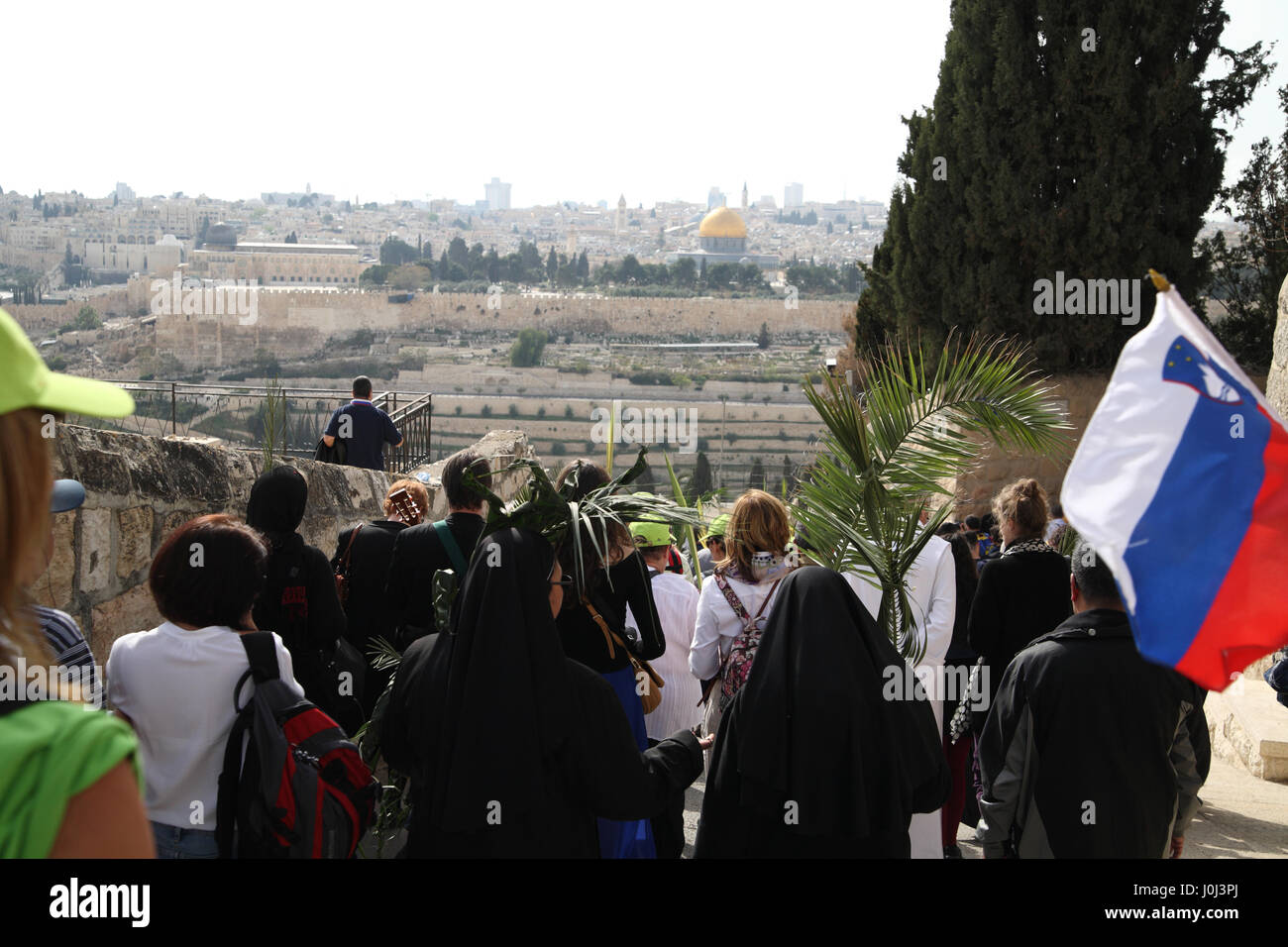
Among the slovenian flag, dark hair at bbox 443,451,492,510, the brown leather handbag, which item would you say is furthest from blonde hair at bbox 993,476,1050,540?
the slovenian flag

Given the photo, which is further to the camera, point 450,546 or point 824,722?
point 450,546

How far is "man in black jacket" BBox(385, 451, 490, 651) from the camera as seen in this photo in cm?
316

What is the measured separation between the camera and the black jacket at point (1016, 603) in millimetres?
3363

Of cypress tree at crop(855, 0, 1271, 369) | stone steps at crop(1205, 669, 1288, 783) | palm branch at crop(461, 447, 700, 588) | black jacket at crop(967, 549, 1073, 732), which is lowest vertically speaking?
stone steps at crop(1205, 669, 1288, 783)

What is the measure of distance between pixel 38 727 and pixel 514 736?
109 cm

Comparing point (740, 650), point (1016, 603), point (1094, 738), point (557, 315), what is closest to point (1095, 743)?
point (1094, 738)

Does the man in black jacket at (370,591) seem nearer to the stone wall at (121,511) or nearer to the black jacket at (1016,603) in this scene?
the stone wall at (121,511)

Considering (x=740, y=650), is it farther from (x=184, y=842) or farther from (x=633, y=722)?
(x=184, y=842)

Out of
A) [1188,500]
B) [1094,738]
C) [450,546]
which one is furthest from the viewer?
[450,546]

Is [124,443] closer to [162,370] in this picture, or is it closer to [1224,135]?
[1224,135]

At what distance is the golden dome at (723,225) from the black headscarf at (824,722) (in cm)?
12994

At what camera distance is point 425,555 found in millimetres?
3166

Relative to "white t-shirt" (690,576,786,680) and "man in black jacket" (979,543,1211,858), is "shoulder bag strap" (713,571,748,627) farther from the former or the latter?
"man in black jacket" (979,543,1211,858)

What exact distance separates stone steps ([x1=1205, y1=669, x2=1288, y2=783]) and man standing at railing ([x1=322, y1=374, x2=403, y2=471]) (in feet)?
14.4
